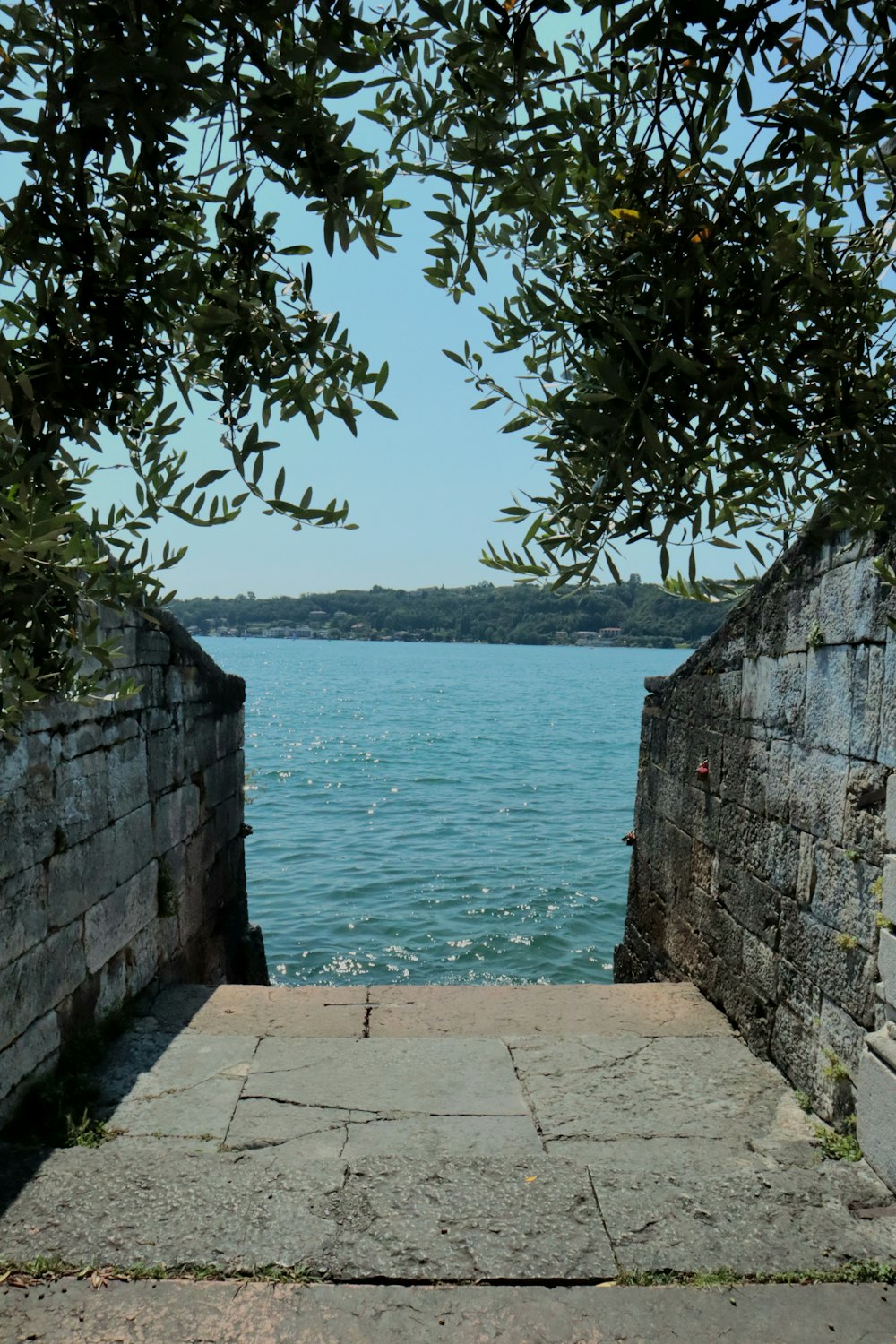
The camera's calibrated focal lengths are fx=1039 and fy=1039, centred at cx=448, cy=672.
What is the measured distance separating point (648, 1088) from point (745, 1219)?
113 centimetres

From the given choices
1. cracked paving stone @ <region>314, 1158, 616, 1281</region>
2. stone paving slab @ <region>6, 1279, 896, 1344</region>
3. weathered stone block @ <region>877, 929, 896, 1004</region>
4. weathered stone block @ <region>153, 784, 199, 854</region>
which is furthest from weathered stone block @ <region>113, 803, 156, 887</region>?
weathered stone block @ <region>877, 929, 896, 1004</region>

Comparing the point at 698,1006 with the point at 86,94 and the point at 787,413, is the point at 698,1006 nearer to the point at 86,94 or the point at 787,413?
the point at 787,413

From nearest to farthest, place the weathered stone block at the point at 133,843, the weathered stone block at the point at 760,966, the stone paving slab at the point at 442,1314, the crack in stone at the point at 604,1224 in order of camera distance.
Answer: the stone paving slab at the point at 442,1314 < the crack in stone at the point at 604,1224 < the weathered stone block at the point at 760,966 < the weathered stone block at the point at 133,843

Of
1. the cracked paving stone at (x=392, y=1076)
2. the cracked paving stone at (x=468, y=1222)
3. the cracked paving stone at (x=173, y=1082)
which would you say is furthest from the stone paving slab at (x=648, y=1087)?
the cracked paving stone at (x=173, y=1082)

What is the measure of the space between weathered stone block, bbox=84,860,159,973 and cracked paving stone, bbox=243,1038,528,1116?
36.1 inches

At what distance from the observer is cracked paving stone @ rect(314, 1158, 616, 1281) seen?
311 centimetres

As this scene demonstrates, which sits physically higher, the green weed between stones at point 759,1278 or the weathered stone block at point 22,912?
the weathered stone block at point 22,912

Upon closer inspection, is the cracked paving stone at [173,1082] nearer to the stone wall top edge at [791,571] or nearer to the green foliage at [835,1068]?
the green foliage at [835,1068]

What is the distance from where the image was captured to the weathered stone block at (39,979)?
13.1 ft

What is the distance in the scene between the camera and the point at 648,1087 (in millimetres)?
4516

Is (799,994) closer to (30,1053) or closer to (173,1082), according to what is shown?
(173,1082)

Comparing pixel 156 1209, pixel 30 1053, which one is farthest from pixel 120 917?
pixel 156 1209

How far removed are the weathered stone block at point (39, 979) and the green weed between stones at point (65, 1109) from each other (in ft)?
0.86

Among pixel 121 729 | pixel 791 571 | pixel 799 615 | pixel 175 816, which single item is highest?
pixel 791 571
